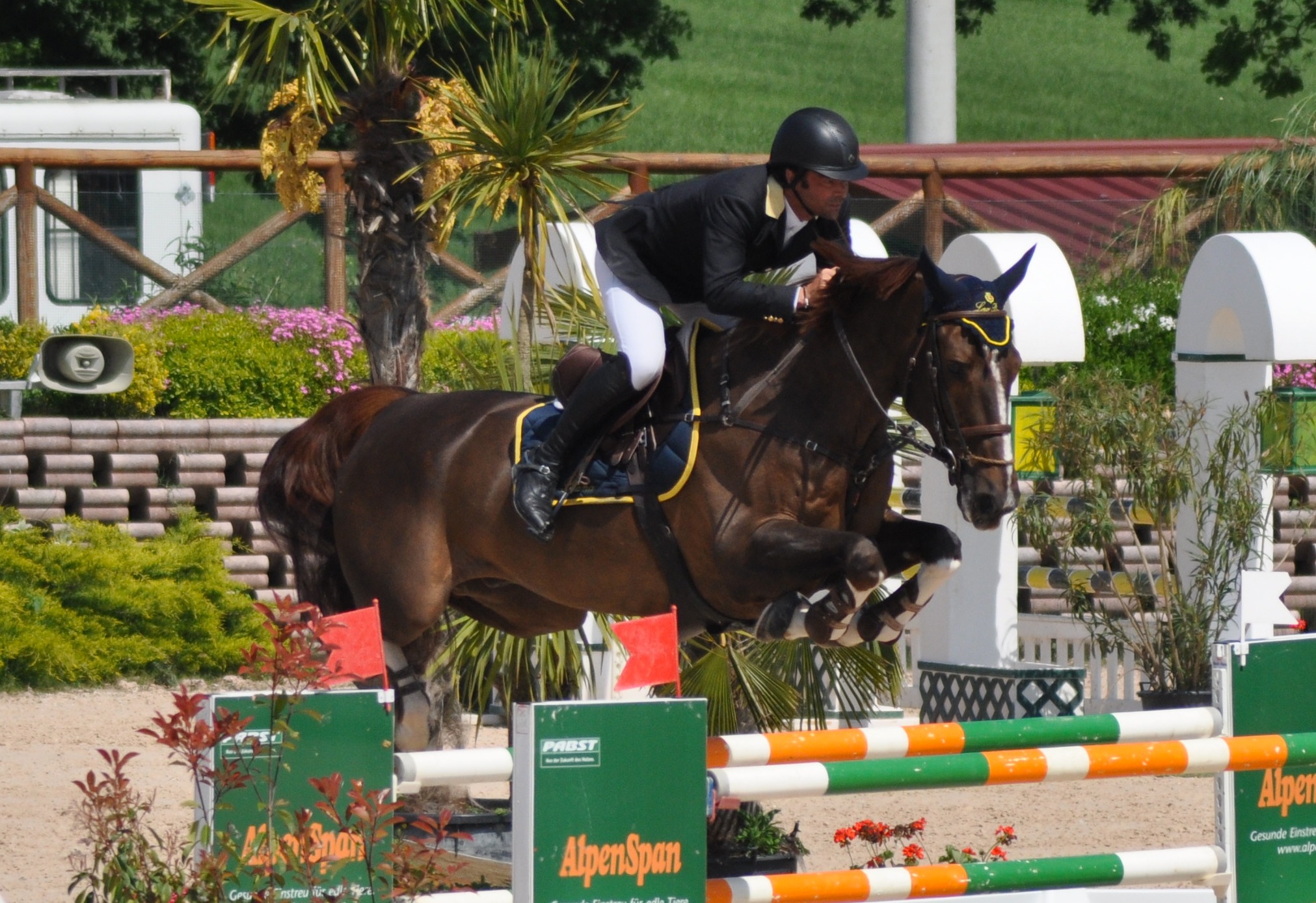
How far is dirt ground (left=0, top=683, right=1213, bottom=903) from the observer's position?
5555 mm

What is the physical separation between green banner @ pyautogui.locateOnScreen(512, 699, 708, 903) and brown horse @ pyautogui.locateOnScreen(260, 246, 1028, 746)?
829 mm

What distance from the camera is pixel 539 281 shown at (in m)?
5.87

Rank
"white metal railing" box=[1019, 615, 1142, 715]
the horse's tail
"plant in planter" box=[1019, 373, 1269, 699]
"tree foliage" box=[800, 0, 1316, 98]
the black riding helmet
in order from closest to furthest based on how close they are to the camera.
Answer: the black riding helmet
the horse's tail
"plant in planter" box=[1019, 373, 1269, 699]
"white metal railing" box=[1019, 615, 1142, 715]
"tree foliage" box=[800, 0, 1316, 98]

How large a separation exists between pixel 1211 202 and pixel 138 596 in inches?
262

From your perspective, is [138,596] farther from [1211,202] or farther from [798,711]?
[1211,202]

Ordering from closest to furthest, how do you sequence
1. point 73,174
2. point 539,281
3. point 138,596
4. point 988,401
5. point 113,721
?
1. point 988,401
2. point 539,281
3. point 113,721
4. point 138,596
5. point 73,174

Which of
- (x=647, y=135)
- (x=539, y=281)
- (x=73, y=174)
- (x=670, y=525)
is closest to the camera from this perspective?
(x=670, y=525)

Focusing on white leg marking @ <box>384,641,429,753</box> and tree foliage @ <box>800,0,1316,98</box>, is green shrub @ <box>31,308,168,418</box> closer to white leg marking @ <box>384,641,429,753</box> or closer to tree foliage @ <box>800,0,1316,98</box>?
white leg marking @ <box>384,641,429,753</box>

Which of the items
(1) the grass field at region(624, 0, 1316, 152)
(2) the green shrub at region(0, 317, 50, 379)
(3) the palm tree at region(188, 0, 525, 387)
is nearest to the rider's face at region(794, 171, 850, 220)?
(3) the palm tree at region(188, 0, 525, 387)

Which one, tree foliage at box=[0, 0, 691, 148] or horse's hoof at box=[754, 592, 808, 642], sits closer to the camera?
horse's hoof at box=[754, 592, 808, 642]

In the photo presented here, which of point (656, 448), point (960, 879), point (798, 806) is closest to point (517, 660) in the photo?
point (798, 806)

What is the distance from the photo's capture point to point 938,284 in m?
4.14

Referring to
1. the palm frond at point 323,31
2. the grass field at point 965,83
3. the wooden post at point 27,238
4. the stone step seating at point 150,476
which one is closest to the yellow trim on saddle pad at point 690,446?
the palm frond at point 323,31

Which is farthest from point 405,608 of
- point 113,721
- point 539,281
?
point 113,721
